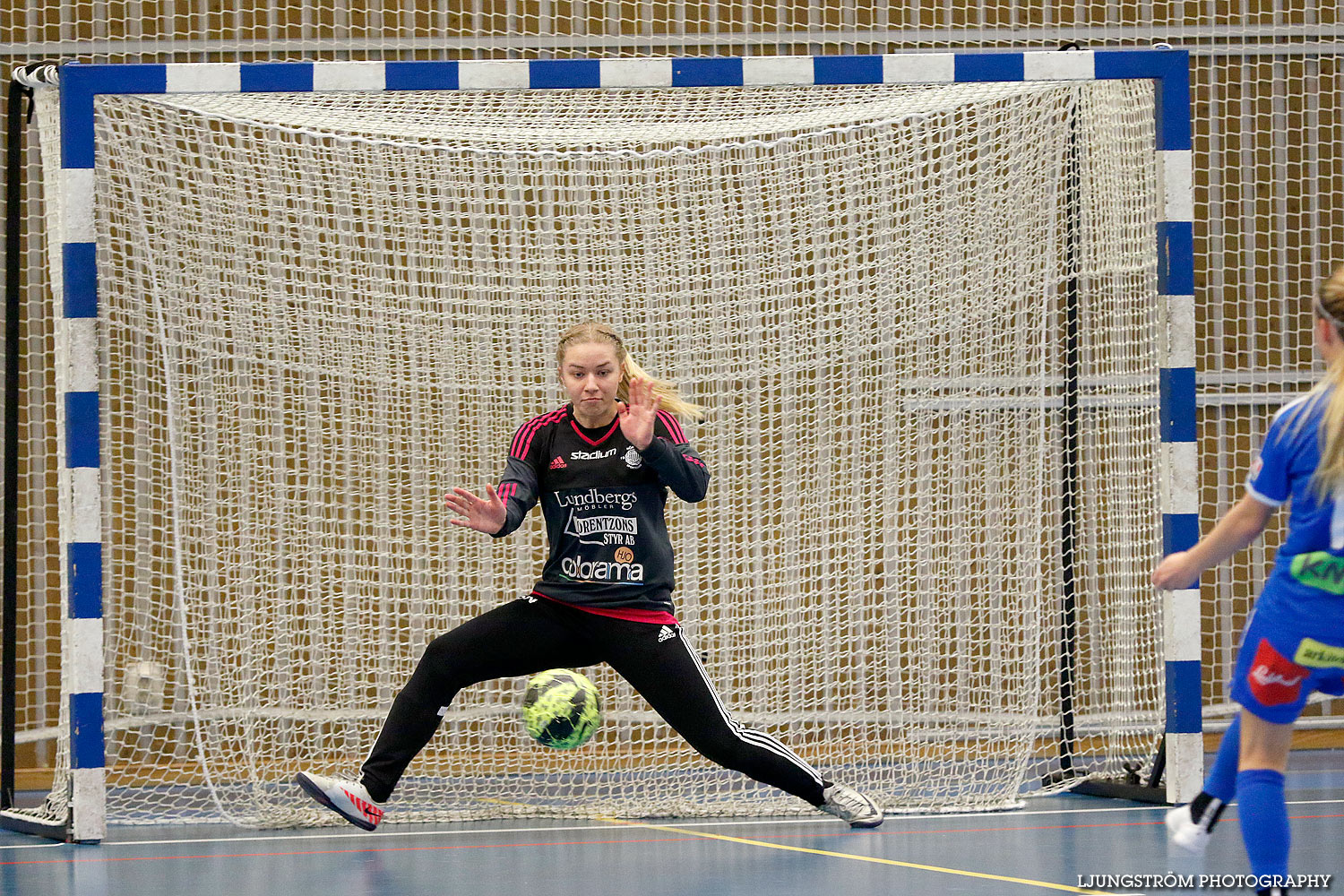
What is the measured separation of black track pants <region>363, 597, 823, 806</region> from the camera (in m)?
4.00

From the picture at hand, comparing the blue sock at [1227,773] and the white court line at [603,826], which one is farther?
the white court line at [603,826]

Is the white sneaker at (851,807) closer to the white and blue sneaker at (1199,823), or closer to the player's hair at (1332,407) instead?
the white and blue sneaker at (1199,823)

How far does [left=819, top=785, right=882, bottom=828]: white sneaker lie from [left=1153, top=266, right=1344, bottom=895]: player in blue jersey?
158 centimetres

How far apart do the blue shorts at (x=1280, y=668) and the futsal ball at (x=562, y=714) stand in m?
2.04

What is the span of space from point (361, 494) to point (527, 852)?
78.8 inches

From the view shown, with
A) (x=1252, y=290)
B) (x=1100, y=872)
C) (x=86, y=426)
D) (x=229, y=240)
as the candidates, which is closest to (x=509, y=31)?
(x=229, y=240)

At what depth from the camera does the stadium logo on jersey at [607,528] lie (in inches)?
159

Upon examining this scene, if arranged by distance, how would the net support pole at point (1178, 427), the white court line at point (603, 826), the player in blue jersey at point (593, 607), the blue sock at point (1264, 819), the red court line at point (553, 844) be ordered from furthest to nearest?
1. the net support pole at point (1178, 427)
2. the white court line at point (603, 826)
3. the red court line at point (553, 844)
4. the player in blue jersey at point (593, 607)
5. the blue sock at point (1264, 819)

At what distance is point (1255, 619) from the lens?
2734 millimetres

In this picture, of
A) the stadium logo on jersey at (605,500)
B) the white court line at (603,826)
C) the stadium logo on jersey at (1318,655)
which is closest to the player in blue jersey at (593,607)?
the stadium logo on jersey at (605,500)

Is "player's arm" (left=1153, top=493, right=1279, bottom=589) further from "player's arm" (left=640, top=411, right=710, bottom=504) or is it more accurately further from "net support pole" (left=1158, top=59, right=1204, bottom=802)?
"net support pole" (left=1158, top=59, right=1204, bottom=802)

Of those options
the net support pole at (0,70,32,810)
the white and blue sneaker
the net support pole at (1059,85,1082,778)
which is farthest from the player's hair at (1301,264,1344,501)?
the net support pole at (0,70,32,810)

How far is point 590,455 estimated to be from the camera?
4.09m

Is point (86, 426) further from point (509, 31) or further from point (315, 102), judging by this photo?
point (509, 31)
